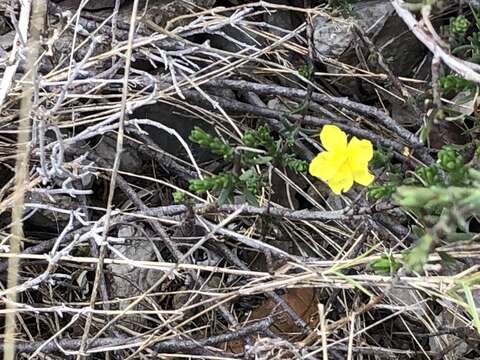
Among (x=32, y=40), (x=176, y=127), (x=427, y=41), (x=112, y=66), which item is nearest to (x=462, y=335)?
(x=427, y=41)

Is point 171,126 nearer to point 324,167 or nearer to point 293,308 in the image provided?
point 293,308

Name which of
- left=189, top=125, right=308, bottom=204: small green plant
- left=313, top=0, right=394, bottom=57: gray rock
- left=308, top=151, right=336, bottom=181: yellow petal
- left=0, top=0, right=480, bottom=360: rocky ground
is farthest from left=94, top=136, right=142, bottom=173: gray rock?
left=308, top=151, right=336, bottom=181: yellow petal

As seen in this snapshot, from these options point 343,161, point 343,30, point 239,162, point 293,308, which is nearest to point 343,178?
point 343,161

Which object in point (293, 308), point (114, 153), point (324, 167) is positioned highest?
point (324, 167)

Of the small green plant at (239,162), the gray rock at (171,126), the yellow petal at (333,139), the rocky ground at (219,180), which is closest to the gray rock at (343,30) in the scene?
the rocky ground at (219,180)

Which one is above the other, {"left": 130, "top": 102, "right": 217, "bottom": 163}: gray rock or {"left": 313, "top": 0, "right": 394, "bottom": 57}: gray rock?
{"left": 313, "top": 0, "right": 394, "bottom": 57}: gray rock

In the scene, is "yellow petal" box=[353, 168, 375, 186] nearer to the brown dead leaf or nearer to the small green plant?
the small green plant

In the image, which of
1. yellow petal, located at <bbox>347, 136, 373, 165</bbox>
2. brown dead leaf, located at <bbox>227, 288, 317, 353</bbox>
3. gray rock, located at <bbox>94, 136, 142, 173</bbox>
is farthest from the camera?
gray rock, located at <bbox>94, 136, 142, 173</bbox>

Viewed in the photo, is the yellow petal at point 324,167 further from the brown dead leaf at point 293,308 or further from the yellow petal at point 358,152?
the brown dead leaf at point 293,308

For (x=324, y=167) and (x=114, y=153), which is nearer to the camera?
(x=324, y=167)
